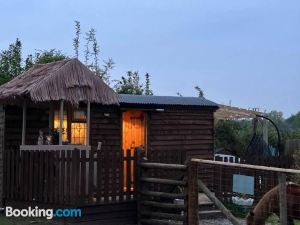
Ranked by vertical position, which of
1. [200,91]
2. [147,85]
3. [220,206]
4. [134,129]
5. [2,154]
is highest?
[147,85]

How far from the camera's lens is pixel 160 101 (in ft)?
57.6

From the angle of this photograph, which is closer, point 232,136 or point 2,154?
point 2,154

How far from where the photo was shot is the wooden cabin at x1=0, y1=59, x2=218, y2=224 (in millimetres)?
11070

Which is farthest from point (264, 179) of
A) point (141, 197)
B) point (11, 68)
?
point (11, 68)

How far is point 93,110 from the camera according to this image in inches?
634

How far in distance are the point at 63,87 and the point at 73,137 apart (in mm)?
3702

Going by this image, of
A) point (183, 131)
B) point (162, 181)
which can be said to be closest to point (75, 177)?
point (162, 181)

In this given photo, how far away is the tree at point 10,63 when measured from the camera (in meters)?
27.0

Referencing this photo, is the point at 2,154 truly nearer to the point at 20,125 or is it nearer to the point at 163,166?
the point at 20,125

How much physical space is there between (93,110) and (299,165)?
623 centimetres

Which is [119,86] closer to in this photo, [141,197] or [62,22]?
[62,22]

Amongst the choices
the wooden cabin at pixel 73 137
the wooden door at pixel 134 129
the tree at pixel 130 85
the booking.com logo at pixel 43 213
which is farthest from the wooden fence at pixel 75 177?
the tree at pixel 130 85

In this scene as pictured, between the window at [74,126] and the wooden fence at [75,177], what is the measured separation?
3238 mm

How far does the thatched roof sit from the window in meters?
2.32
